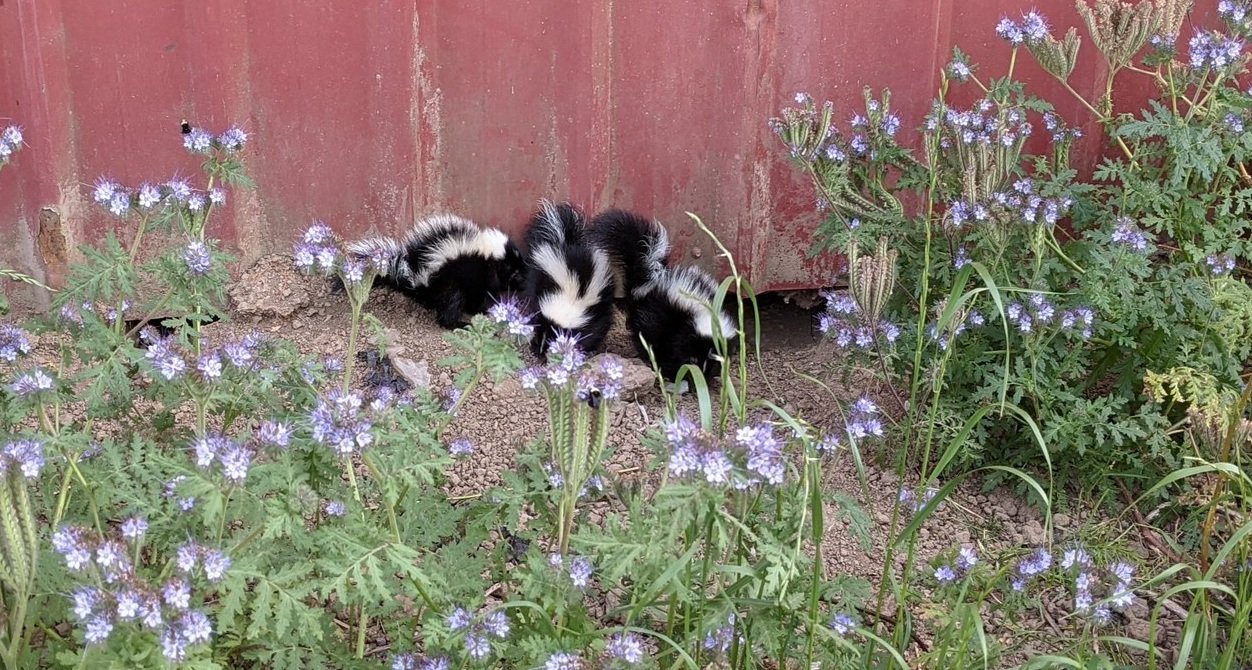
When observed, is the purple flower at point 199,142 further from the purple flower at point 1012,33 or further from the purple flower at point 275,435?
the purple flower at point 1012,33

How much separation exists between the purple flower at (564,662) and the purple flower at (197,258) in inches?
41.9

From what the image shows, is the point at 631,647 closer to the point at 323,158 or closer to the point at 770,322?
the point at 323,158

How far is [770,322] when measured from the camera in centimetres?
501

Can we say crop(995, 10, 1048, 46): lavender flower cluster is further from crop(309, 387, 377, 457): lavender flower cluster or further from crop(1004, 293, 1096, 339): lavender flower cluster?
crop(309, 387, 377, 457): lavender flower cluster

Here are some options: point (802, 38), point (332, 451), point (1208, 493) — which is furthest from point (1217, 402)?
point (332, 451)

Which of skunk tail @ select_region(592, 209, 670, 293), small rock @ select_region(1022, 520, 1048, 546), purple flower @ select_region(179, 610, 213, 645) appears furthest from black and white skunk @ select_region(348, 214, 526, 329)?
purple flower @ select_region(179, 610, 213, 645)

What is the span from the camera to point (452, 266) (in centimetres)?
443

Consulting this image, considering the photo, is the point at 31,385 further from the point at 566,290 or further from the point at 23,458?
the point at 566,290

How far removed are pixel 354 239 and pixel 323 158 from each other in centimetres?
31

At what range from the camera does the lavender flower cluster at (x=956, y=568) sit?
2910mm

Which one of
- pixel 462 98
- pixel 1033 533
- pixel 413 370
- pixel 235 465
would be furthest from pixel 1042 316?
pixel 235 465

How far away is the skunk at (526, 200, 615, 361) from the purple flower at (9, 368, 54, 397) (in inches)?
81.7

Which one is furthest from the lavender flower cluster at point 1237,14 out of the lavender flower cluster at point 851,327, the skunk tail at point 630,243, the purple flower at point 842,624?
the purple flower at point 842,624

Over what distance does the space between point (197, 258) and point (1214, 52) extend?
2640 mm
